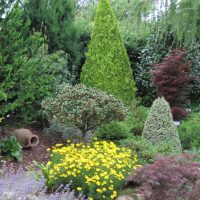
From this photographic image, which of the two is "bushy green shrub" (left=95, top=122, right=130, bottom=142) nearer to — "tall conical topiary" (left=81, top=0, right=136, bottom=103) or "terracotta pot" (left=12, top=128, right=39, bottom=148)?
"terracotta pot" (left=12, top=128, right=39, bottom=148)

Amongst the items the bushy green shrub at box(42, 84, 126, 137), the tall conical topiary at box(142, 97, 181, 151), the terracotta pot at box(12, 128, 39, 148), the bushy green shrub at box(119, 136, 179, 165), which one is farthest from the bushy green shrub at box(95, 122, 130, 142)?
the terracotta pot at box(12, 128, 39, 148)

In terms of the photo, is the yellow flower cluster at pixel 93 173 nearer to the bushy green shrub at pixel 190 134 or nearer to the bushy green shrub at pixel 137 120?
the bushy green shrub at pixel 190 134

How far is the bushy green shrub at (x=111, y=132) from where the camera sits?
7.26 m

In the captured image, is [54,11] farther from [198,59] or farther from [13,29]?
[198,59]

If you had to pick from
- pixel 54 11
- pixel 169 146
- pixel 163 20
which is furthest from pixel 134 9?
pixel 54 11

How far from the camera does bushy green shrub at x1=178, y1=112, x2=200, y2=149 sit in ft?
25.6

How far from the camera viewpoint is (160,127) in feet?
23.9

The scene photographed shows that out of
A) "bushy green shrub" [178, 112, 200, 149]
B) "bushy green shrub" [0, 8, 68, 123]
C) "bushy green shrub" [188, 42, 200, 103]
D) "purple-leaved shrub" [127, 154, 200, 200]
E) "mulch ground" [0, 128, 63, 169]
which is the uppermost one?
"bushy green shrub" [188, 42, 200, 103]

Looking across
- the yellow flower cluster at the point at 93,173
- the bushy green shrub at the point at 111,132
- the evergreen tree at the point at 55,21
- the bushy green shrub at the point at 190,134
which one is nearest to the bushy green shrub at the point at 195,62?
the bushy green shrub at the point at 190,134

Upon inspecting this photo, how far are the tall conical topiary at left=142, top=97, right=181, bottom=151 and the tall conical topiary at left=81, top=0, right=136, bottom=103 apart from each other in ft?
8.16

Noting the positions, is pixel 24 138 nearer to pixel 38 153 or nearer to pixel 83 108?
pixel 38 153

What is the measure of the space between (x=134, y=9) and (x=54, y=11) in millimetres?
3640

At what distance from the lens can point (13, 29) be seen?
764cm

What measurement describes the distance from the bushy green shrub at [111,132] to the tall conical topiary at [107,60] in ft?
8.33
